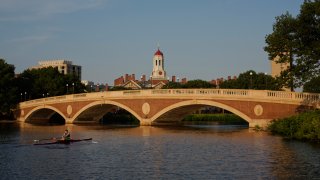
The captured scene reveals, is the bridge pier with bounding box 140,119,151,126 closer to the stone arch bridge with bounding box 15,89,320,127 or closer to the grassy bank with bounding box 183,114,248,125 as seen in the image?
the stone arch bridge with bounding box 15,89,320,127

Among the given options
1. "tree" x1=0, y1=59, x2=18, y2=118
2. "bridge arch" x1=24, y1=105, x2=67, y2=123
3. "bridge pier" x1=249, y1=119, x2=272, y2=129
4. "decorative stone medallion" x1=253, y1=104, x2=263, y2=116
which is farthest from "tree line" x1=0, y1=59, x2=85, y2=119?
"decorative stone medallion" x1=253, y1=104, x2=263, y2=116

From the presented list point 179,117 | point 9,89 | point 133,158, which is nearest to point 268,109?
point 179,117

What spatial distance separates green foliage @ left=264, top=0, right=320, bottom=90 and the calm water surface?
884 cm

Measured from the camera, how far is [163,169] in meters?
24.0

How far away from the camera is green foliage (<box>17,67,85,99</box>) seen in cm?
9624

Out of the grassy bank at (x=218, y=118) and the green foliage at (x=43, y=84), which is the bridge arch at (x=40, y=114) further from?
the grassy bank at (x=218, y=118)

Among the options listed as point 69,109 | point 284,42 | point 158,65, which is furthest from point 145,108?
point 158,65

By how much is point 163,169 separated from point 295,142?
620 inches

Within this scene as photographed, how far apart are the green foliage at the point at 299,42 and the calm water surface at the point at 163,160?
884 centimetres

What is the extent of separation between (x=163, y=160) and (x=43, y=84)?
2950 inches

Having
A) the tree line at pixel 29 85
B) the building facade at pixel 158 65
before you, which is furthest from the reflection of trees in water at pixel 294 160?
the building facade at pixel 158 65

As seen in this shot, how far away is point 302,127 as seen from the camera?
1506 inches

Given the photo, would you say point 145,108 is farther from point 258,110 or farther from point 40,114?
point 40,114

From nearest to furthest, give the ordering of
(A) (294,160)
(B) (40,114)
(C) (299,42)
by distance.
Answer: (A) (294,160)
(C) (299,42)
(B) (40,114)
